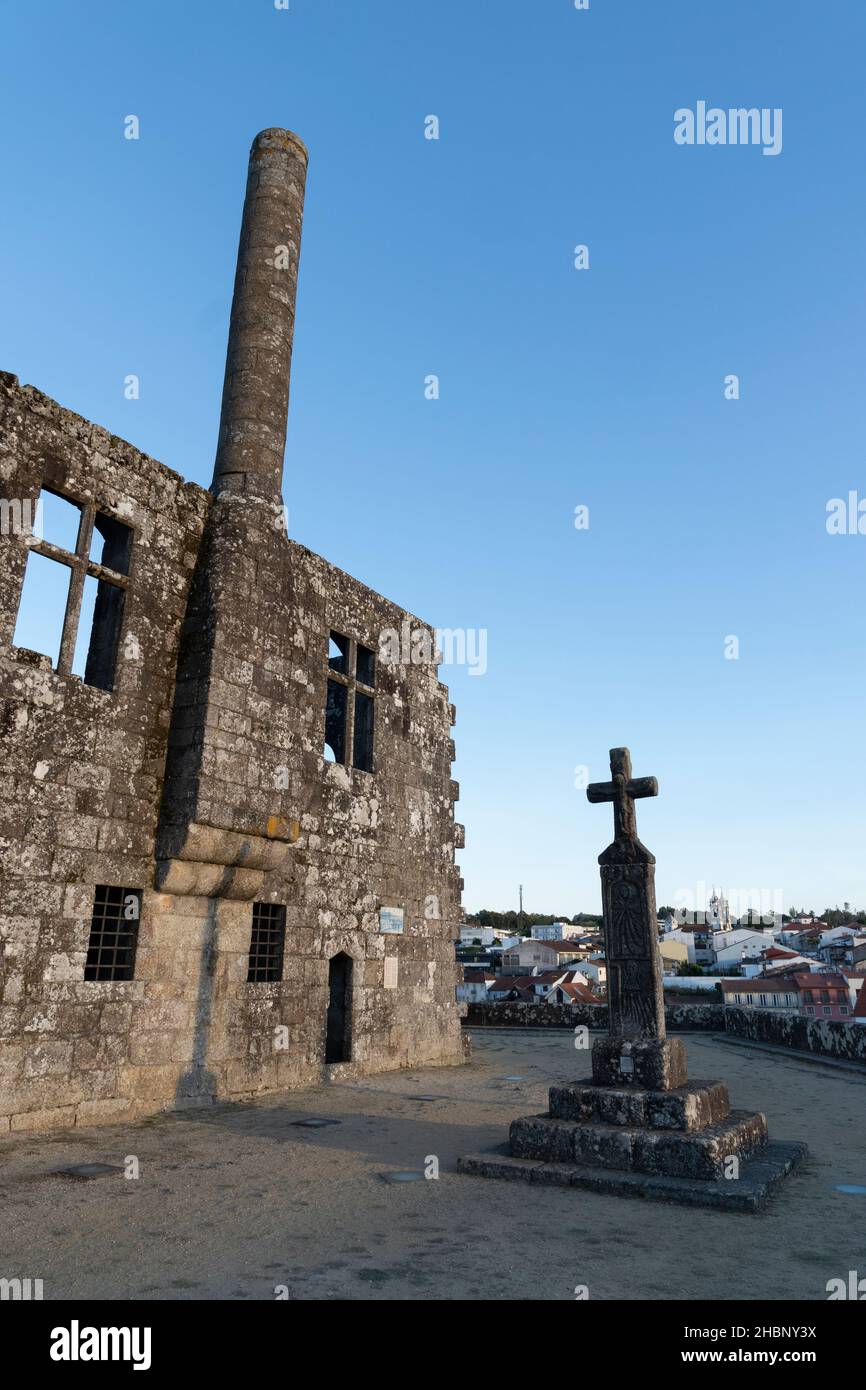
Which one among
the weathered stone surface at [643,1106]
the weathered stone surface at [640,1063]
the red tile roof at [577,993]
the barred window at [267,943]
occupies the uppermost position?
the barred window at [267,943]

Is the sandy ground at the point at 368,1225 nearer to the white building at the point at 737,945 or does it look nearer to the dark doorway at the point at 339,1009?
the dark doorway at the point at 339,1009

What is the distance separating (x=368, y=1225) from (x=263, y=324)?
10442 mm

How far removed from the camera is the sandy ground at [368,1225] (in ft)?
12.4

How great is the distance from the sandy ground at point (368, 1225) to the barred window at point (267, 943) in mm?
2340

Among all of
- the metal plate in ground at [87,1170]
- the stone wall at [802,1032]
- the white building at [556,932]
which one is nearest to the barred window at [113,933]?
the metal plate in ground at [87,1170]

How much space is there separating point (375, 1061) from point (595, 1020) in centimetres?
894

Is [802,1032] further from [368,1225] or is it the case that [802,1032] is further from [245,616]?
[368,1225]

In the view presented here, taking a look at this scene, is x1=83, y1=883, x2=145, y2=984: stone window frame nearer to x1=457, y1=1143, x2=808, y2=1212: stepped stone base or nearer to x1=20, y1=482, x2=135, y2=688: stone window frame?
x1=20, y1=482, x2=135, y2=688: stone window frame

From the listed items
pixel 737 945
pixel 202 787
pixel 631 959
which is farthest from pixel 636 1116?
pixel 737 945

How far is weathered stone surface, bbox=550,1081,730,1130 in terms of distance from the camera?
606cm

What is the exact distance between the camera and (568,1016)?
66.7 ft

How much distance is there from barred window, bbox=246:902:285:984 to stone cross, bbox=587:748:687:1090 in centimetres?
485

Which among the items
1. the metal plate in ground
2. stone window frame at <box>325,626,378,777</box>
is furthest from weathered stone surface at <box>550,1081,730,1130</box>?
stone window frame at <box>325,626,378,777</box>
